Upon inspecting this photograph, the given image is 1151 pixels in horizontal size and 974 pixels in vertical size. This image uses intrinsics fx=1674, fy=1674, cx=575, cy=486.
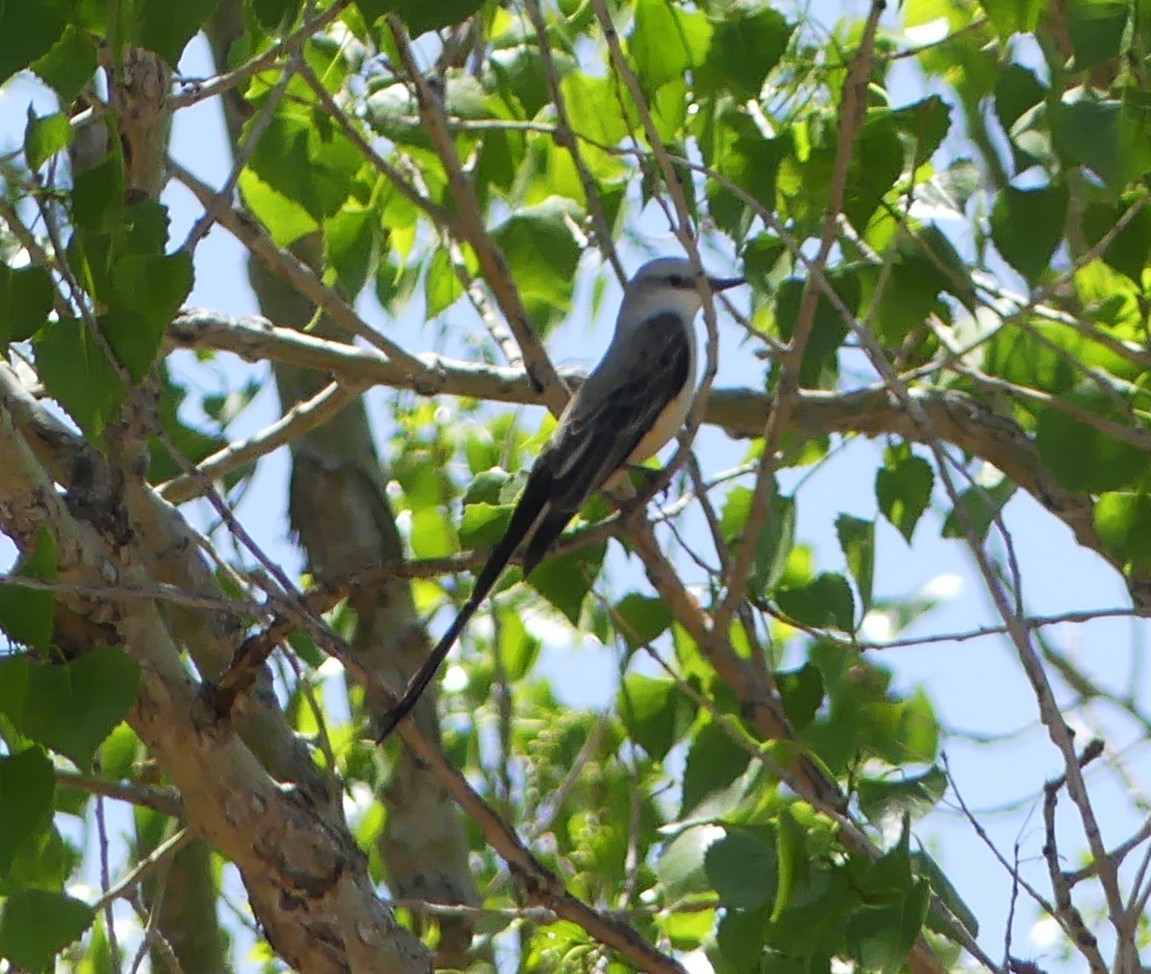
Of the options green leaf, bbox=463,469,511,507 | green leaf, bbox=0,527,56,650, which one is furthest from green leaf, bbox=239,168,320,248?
green leaf, bbox=0,527,56,650

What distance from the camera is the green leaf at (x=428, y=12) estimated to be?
2135 millimetres

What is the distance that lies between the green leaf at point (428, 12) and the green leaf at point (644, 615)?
4.84 feet

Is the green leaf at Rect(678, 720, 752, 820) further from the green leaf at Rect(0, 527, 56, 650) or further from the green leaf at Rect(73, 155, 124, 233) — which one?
the green leaf at Rect(73, 155, 124, 233)

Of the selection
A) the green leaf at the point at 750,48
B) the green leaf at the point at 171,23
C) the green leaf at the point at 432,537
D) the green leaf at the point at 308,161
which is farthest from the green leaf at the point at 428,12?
the green leaf at the point at 432,537

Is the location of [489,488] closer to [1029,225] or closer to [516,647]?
[516,647]

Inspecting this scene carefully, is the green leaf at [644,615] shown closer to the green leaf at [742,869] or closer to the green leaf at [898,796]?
the green leaf at [898,796]

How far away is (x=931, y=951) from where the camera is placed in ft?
8.56

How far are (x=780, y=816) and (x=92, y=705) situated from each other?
0.87 metres

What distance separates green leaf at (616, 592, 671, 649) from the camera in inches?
132

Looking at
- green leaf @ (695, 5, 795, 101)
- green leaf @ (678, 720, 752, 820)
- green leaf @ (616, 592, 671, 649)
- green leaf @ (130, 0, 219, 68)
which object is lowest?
green leaf @ (678, 720, 752, 820)

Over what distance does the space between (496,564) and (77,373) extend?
1.55m

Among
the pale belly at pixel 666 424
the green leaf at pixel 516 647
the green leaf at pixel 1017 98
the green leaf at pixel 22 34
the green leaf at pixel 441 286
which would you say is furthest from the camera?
the pale belly at pixel 666 424

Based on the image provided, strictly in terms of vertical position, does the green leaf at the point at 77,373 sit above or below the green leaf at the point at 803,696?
below

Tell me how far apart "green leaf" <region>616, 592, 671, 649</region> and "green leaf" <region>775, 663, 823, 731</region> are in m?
0.41
